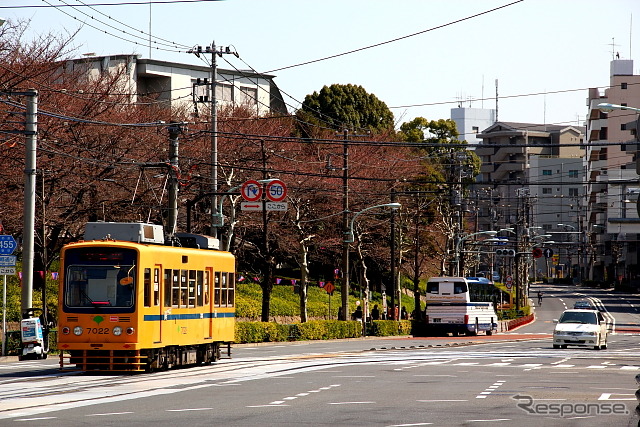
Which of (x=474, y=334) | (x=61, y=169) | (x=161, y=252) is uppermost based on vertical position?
(x=61, y=169)

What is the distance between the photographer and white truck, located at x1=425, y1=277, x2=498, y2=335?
61.3m

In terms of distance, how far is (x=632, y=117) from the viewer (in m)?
122

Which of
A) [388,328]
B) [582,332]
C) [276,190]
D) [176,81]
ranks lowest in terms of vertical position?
[388,328]

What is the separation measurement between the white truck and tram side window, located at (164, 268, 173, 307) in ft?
124

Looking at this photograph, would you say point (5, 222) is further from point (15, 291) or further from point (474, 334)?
point (474, 334)

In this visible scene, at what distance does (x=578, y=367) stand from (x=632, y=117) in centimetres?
9958

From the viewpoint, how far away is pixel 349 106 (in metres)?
82.4

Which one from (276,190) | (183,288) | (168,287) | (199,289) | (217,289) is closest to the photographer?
(168,287)

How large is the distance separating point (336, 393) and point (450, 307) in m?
43.1

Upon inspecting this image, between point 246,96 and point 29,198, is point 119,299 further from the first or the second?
point 246,96

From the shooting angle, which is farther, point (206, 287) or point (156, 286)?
point (206, 287)

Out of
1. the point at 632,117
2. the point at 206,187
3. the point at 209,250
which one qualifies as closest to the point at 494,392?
the point at 209,250

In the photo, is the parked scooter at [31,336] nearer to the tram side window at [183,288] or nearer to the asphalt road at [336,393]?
the asphalt road at [336,393]

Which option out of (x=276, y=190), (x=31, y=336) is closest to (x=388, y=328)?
(x=276, y=190)
